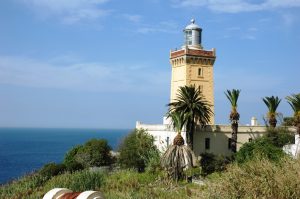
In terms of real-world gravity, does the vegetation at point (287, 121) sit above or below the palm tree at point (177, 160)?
above

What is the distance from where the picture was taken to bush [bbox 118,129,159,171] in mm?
40844

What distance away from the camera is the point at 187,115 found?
120 feet

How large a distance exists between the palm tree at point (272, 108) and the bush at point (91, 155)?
1712 centimetres

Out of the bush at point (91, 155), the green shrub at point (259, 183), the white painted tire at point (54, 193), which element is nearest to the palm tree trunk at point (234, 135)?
the bush at point (91, 155)

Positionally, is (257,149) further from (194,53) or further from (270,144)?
(194,53)

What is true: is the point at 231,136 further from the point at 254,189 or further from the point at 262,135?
the point at 254,189

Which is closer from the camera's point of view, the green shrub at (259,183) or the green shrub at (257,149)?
the green shrub at (259,183)

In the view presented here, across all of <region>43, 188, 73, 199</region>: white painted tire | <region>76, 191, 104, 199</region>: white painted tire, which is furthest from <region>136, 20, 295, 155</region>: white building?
<region>76, 191, 104, 199</region>: white painted tire

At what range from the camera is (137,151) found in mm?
41062

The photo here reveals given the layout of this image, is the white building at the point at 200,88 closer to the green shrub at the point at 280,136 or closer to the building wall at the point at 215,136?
the building wall at the point at 215,136

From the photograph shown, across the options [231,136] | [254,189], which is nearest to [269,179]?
[254,189]

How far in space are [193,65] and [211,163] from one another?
36.3 feet

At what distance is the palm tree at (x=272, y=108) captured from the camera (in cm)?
4069

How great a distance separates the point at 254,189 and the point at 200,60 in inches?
1317
